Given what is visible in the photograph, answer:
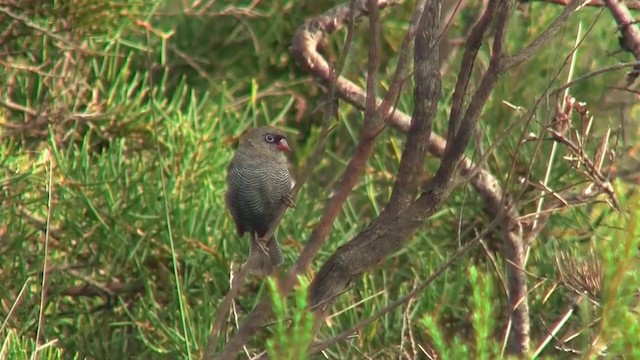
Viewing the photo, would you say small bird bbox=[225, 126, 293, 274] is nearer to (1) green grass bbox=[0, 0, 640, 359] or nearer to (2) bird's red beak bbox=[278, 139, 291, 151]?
(2) bird's red beak bbox=[278, 139, 291, 151]

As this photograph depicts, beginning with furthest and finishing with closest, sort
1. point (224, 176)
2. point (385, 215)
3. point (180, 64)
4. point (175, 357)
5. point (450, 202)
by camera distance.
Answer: point (180, 64) < point (224, 176) < point (450, 202) < point (175, 357) < point (385, 215)

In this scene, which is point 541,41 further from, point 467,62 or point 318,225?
point 318,225

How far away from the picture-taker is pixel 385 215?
2631mm

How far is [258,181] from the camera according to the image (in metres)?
4.45

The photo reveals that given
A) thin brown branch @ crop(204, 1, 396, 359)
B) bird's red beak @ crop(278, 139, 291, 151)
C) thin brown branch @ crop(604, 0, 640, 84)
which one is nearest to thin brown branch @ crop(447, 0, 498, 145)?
thin brown branch @ crop(204, 1, 396, 359)

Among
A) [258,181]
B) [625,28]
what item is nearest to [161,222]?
[258,181]

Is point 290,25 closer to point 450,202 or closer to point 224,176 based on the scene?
point 224,176

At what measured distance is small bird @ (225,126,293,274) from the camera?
4363 millimetres

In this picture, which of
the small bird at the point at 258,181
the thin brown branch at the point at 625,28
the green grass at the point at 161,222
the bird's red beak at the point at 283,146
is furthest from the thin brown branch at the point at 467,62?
the bird's red beak at the point at 283,146

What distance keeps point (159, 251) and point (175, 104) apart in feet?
3.07

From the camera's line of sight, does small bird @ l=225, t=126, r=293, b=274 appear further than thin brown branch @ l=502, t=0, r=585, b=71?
Yes

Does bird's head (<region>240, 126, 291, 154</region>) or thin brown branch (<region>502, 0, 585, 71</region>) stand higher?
thin brown branch (<region>502, 0, 585, 71</region>)

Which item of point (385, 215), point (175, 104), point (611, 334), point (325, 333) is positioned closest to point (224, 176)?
point (175, 104)

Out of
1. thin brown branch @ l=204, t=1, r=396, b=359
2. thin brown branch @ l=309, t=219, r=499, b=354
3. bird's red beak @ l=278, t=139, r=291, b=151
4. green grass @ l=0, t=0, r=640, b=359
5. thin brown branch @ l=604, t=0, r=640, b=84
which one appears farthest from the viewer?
bird's red beak @ l=278, t=139, r=291, b=151
